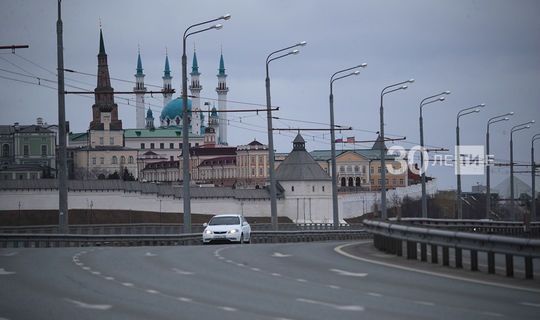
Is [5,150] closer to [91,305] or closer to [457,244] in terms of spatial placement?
[457,244]

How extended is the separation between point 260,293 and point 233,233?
2379 centimetres

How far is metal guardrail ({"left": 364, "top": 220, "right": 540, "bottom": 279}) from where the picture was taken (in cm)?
2083

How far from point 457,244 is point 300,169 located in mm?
123142

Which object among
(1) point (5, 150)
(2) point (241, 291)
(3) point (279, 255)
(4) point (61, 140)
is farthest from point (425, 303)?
(1) point (5, 150)

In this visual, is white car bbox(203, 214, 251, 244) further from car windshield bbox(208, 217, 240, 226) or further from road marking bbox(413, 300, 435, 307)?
road marking bbox(413, 300, 435, 307)

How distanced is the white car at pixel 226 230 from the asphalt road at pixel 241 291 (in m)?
14.9

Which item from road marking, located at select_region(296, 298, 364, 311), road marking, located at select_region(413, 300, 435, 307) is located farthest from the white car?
road marking, located at select_region(413, 300, 435, 307)

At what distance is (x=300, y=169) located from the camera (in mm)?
146625

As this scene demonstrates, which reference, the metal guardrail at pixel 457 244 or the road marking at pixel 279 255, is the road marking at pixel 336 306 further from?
the road marking at pixel 279 255

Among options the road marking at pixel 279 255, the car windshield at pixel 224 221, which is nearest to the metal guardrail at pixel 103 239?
the car windshield at pixel 224 221

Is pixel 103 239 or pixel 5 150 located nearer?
pixel 103 239

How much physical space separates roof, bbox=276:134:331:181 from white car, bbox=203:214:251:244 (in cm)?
10233

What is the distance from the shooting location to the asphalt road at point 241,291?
15.8 m

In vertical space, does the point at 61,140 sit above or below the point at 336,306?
above
